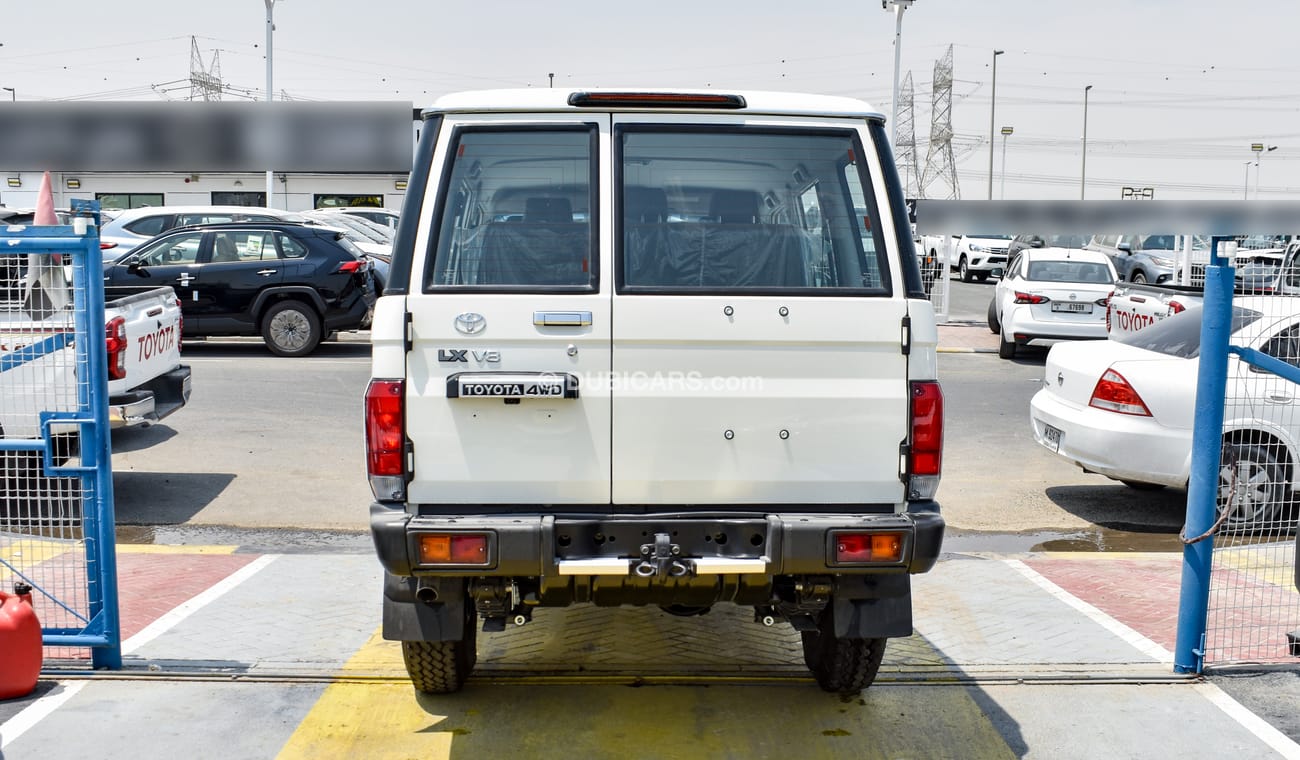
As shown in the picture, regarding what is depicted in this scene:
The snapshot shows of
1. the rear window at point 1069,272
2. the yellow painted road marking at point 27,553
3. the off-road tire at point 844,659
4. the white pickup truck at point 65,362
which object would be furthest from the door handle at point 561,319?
the rear window at point 1069,272

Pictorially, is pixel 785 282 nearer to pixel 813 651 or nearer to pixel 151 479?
pixel 813 651

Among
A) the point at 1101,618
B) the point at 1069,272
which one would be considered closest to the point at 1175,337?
the point at 1101,618

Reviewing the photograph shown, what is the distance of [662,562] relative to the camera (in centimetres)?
424

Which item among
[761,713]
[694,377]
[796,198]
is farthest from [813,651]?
[796,198]

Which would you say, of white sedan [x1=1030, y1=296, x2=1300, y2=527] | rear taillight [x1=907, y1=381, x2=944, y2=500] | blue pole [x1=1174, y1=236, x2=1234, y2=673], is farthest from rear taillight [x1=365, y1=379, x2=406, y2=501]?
white sedan [x1=1030, y1=296, x2=1300, y2=527]

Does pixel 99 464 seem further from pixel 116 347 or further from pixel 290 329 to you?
pixel 290 329

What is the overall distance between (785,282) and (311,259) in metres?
12.3

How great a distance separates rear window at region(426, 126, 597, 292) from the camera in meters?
4.38

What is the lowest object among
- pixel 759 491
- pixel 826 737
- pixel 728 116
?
pixel 826 737

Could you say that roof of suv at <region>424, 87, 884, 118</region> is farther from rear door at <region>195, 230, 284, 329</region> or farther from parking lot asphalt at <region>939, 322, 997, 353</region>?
parking lot asphalt at <region>939, 322, 997, 353</region>

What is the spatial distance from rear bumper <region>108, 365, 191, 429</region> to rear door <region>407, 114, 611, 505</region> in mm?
4359

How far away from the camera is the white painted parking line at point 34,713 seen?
470 cm

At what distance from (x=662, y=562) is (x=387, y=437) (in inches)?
39.4

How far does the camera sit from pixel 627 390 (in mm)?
4316
